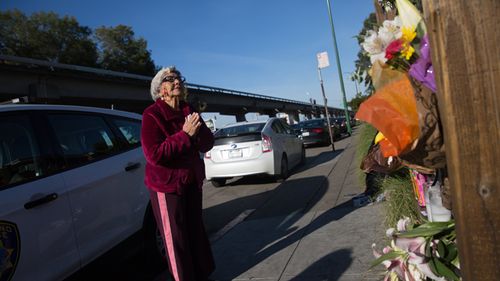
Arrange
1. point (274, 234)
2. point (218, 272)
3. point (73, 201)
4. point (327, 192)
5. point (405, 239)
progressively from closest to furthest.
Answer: point (405, 239), point (73, 201), point (218, 272), point (274, 234), point (327, 192)

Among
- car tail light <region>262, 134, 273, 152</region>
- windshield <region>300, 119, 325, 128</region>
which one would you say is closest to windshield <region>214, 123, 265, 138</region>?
car tail light <region>262, 134, 273, 152</region>

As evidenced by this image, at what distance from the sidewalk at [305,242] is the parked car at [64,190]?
3.39 feet

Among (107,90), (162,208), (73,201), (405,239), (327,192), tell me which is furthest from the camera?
(107,90)

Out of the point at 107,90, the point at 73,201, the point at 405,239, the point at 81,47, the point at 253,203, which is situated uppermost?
the point at 81,47

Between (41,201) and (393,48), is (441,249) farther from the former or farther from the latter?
(41,201)

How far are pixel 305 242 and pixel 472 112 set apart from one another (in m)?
3.19

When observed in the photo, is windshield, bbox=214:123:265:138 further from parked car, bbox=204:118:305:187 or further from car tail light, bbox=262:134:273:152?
car tail light, bbox=262:134:273:152

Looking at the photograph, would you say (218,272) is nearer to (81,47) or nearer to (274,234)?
(274,234)

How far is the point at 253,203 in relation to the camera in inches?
280

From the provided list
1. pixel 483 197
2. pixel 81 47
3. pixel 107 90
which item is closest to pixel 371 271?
pixel 483 197

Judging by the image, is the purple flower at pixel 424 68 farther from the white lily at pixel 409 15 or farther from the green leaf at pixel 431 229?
the green leaf at pixel 431 229

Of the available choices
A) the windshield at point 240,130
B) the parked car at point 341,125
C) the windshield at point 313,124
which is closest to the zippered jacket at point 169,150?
the windshield at point 240,130

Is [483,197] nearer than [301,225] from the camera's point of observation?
Yes

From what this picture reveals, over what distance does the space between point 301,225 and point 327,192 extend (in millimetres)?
1962
